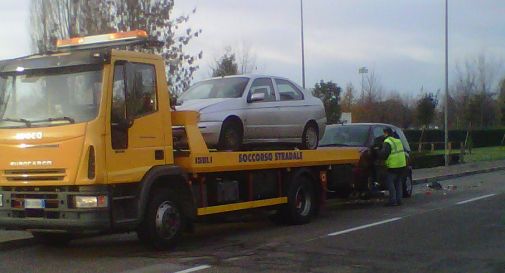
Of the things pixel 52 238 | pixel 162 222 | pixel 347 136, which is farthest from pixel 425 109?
pixel 162 222

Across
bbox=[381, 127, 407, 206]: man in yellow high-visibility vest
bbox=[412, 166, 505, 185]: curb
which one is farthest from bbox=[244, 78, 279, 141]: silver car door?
bbox=[412, 166, 505, 185]: curb

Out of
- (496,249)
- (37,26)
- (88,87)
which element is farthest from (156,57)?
(37,26)

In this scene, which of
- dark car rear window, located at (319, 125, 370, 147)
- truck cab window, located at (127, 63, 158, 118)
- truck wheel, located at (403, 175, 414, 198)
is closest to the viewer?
truck cab window, located at (127, 63, 158, 118)

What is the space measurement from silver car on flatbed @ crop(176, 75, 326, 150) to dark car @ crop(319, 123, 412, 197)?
2323 mm

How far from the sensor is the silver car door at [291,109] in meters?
12.8

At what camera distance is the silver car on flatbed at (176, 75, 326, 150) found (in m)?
11.4

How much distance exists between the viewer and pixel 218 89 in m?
12.3

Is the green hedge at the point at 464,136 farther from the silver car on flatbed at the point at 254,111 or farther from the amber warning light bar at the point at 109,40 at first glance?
the amber warning light bar at the point at 109,40

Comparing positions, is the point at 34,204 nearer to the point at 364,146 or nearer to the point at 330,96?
the point at 364,146

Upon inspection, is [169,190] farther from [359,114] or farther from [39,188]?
[359,114]

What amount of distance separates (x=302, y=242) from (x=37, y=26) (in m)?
18.7

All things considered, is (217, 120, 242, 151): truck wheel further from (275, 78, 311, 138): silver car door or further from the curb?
the curb

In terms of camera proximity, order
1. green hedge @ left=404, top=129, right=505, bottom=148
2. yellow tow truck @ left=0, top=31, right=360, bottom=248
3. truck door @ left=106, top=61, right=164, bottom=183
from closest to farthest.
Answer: yellow tow truck @ left=0, top=31, right=360, bottom=248 → truck door @ left=106, top=61, right=164, bottom=183 → green hedge @ left=404, top=129, right=505, bottom=148

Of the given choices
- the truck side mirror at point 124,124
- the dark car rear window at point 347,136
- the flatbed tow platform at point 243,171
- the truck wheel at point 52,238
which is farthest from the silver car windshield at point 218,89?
the dark car rear window at point 347,136
